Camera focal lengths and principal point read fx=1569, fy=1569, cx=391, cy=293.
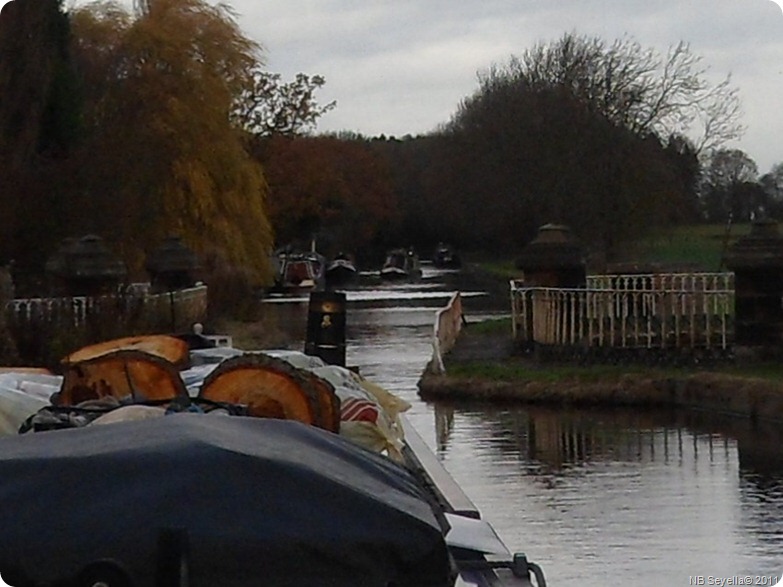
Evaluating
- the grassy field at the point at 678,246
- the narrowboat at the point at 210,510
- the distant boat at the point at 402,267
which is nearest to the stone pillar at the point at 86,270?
the narrowboat at the point at 210,510

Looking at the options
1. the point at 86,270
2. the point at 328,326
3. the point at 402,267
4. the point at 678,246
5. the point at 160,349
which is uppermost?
the point at 86,270

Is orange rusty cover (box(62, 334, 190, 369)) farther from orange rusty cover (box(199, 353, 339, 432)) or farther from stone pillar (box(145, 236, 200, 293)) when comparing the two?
stone pillar (box(145, 236, 200, 293))

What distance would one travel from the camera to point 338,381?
10.4 meters

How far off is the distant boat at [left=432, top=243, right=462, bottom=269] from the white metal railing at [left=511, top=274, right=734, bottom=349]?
52.1 m

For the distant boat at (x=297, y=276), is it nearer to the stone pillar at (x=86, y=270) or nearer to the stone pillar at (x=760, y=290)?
the stone pillar at (x=86, y=270)

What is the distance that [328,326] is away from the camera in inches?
662

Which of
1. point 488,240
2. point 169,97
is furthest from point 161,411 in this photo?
point 488,240

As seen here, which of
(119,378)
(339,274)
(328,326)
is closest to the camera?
(119,378)

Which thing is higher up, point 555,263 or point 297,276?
point 555,263

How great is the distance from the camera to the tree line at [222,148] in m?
23.2

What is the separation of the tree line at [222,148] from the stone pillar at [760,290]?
6132 mm

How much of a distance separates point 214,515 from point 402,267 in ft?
230

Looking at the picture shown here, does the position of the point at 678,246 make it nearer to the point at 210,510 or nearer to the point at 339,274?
the point at 339,274

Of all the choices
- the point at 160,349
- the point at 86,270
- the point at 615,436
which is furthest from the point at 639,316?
the point at 160,349
